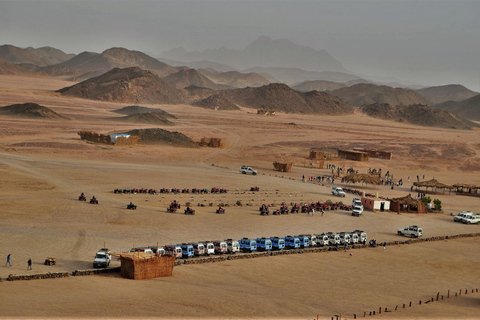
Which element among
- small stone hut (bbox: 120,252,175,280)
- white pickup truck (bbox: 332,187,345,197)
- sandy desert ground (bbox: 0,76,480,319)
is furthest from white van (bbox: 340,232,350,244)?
white pickup truck (bbox: 332,187,345,197)

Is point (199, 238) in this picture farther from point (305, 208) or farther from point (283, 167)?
point (283, 167)

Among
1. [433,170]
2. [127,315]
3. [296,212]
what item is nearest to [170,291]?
[127,315]

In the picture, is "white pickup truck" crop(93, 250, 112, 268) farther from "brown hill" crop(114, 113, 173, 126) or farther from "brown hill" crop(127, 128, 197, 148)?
"brown hill" crop(114, 113, 173, 126)

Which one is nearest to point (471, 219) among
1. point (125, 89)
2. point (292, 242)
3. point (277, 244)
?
point (292, 242)

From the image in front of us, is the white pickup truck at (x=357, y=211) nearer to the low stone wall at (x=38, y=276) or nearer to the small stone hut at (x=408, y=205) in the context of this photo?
the small stone hut at (x=408, y=205)

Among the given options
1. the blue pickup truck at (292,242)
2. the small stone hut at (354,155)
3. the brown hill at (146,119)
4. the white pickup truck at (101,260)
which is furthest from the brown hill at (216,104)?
the white pickup truck at (101,260)

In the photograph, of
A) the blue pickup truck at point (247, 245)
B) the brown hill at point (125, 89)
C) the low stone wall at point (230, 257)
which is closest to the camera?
the low stone wall at point (230, 257)

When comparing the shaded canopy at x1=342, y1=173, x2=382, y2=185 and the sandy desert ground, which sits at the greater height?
the shaded canopy at x1=342, y1=173, x2=382, y2=185
